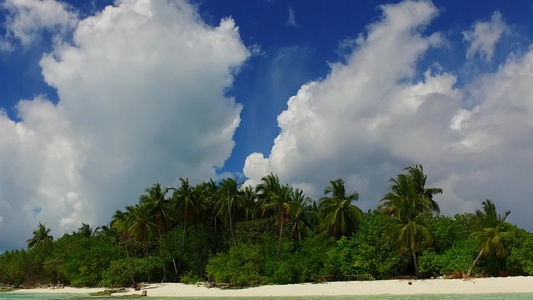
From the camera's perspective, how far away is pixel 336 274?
43.5 metres

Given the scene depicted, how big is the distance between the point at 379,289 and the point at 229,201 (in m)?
25.3

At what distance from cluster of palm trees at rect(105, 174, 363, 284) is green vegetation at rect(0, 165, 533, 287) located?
13cm

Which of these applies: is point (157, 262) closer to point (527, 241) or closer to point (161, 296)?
point (161, 296)

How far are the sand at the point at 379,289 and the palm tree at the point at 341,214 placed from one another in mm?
8243

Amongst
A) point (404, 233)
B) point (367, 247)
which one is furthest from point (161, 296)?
point (404, 233)

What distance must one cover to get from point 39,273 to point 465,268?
175ft

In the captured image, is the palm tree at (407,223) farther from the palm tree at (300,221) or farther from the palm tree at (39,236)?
the palm tree at (39,236)

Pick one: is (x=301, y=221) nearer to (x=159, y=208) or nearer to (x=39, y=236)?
(x=159, y=208)

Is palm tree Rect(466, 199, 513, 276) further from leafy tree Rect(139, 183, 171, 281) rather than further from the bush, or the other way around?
leafy tree Rect(139, 183, 171, 281)

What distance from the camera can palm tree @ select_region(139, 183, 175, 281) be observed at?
52.1 m

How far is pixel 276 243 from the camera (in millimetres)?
50188

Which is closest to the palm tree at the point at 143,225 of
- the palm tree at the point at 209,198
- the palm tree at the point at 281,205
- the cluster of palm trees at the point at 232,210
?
the cluster of palm trees at the point at 232,210

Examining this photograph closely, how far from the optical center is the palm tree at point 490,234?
119 feet

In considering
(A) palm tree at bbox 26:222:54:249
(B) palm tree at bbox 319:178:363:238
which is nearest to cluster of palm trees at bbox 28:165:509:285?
(B) palm tree at bbox 319:178:363:238
